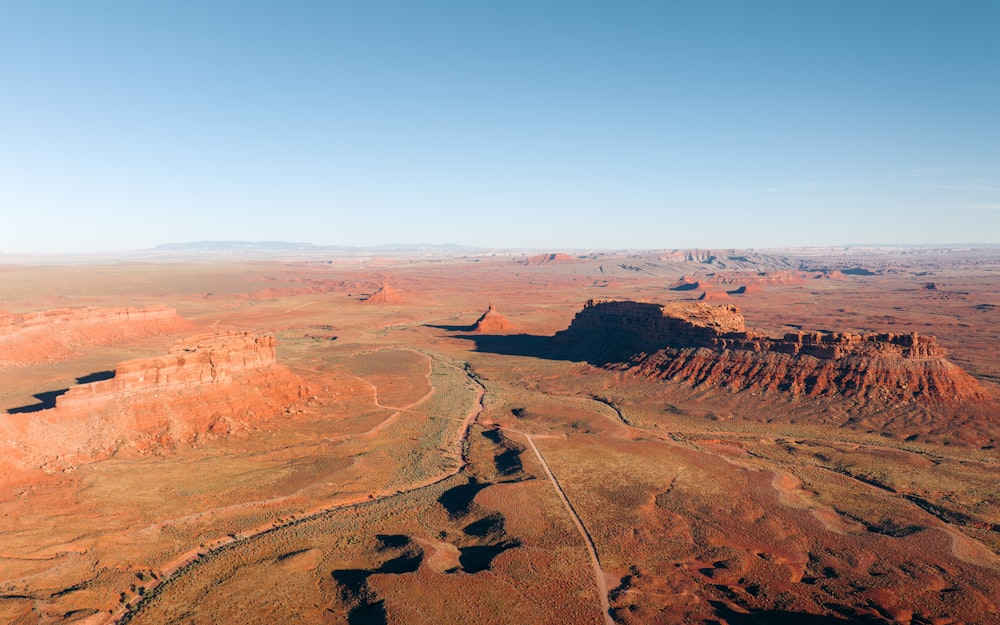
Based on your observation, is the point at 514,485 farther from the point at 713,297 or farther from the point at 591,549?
the point at 713,297

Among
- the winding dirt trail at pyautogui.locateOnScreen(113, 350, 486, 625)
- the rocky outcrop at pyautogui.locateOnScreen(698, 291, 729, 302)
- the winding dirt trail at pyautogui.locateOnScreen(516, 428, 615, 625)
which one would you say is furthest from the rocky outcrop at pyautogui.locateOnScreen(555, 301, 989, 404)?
the rocky outcrop at pyautogui.locateOnScreen(698, 291, 729, 302)

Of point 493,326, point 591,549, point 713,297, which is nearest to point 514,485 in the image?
point 591,549

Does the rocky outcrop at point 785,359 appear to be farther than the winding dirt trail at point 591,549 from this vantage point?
Yes

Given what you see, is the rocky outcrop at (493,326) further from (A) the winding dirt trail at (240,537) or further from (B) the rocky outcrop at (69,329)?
(A) the winding dirt trail at (240,537)

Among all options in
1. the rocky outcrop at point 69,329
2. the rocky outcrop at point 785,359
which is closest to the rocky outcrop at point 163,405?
the rocky outcrop at point 69,329

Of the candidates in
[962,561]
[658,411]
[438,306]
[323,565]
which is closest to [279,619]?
[323,565]

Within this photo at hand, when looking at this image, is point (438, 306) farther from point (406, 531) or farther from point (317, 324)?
point (406, 531)
